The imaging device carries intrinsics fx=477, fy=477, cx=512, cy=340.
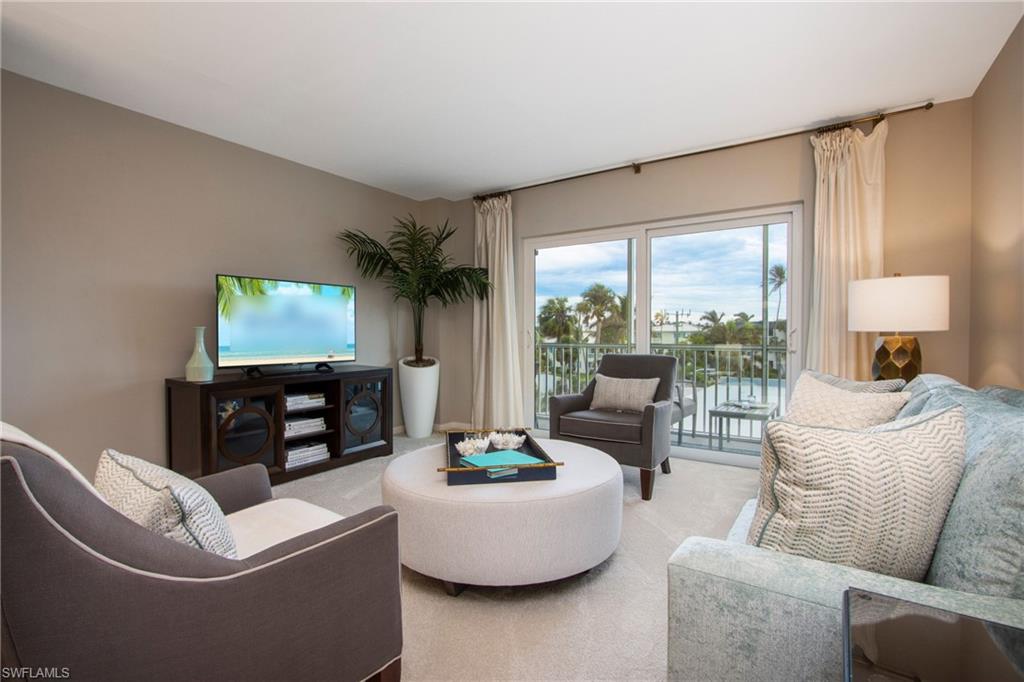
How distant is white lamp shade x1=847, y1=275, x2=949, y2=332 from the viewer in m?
2.39

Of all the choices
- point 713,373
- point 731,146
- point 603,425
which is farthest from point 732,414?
point 731,146

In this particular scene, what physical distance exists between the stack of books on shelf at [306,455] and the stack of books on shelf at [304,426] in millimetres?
121

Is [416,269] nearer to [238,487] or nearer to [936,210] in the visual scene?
[238,487]

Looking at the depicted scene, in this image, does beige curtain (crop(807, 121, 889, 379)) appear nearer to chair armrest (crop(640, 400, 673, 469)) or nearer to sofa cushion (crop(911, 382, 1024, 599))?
chair armrest (crop(640, 400, 673, 469))

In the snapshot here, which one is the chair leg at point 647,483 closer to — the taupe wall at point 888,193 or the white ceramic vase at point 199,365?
the taupe wall at point 888,193

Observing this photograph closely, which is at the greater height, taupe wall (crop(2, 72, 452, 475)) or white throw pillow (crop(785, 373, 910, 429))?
taupe wall (crop(2, 72, 452, 475))

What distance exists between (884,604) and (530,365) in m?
3.98

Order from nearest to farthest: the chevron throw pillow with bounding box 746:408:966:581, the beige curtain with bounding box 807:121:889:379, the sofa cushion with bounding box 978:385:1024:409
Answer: the chevron throw pillow with bounding box 746:408:966:581, the sofa cushion with bounding box 978:385:1024:409, the beige curtain with bounding box 807:121:889:379

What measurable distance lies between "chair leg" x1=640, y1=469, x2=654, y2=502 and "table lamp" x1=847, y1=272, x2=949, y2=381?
1411 millimetres

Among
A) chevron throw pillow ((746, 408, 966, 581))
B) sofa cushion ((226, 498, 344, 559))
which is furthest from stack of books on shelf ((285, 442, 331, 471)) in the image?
chevron throw pillow ((746, 408, 966, 581))

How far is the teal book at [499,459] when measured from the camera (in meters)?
1.98

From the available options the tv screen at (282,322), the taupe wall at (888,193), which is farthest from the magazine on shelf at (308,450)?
the taupe wall at (888,193)

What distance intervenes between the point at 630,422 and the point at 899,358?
1517 millimetres

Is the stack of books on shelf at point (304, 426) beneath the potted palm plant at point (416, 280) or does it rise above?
beneath
